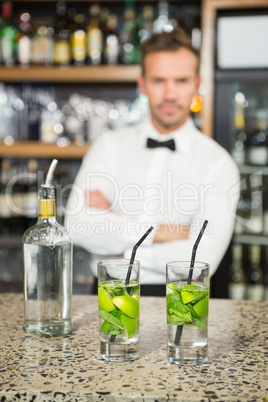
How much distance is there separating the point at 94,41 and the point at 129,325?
2.44 meters

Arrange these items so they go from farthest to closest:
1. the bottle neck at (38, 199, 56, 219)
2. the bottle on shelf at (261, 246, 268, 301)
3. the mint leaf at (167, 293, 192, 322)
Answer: the bottle on shelf at (261, 246, 268, 301), the bottle neck at (38, 199, 56, 219), the mint leaf at (167, 293, 192, 322)

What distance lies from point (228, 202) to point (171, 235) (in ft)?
0.87

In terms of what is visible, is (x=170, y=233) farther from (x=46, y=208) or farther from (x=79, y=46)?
(x=79, y=46)

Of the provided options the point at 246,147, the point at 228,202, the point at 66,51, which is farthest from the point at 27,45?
the point at 228,202

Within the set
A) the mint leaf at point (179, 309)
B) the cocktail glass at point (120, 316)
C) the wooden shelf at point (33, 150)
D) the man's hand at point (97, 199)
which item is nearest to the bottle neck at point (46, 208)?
the cocktail glass at point (120, 316)

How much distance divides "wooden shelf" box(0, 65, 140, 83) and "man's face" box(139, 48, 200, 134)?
65cm

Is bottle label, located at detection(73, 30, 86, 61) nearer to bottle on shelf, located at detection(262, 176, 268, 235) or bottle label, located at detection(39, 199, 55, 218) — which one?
bottle on shelf, located at detection(262, 176, 268, 235)

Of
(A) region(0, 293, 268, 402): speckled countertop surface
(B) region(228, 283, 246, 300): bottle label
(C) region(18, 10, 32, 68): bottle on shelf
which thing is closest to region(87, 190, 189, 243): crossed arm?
(A) region(0, 293, 268, 402): speckled countertop surface

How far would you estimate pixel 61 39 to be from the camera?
126 inches

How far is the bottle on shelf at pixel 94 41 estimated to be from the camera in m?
3.16

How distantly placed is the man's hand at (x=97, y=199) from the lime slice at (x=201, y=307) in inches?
49.8

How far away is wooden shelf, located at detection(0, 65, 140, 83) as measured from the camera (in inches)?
122

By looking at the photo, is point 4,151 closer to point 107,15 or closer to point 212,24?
point 107,15

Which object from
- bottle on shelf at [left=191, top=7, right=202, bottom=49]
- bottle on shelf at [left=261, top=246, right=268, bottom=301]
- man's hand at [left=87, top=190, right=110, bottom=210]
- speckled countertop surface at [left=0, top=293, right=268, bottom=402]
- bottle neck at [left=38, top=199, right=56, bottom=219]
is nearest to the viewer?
speckled countertop surface at [left=0, top=293, right=268, bottom=402]
